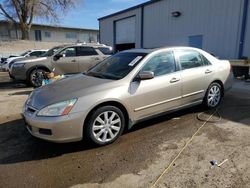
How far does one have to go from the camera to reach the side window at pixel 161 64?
170 inches

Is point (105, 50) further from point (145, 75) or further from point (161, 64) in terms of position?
point (145, 75)

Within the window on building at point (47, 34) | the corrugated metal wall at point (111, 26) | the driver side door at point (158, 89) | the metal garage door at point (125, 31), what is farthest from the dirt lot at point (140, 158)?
the window on building at point (47, 34)

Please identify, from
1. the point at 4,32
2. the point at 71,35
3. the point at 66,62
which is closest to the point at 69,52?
the point at 66,62

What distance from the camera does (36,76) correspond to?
9.31 meters

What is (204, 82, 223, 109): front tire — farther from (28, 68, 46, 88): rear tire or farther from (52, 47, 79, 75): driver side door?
(28, 68, 46, 88): rear tire

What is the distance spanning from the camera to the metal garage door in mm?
18562

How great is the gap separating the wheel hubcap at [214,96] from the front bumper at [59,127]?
3.25 meters

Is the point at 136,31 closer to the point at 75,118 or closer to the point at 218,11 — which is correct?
the point at 218,11

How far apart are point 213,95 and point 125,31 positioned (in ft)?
49.6

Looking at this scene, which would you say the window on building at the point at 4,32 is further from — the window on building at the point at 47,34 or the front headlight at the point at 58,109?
the front headlight at the point at 58,109

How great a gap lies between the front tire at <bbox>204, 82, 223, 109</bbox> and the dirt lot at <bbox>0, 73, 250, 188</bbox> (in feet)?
2.18

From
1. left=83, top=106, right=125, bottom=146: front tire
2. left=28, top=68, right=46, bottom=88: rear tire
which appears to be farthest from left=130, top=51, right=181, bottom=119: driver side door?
left=28, top=68, right=46, bottom=88: rear tire

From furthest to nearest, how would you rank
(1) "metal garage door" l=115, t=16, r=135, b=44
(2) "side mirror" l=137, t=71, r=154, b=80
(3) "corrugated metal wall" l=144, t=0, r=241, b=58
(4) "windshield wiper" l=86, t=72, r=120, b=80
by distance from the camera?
(1) "metal garage door" l=115, t=16, r=135, b=44 < (3) "corrugated metal wall" l=144, t=0, r=241, b=58 < (4) "windshield wiper" l=86, t=72, r=120, b=80 < (2) "side mirror" l=137, t=71, r=154, b=80

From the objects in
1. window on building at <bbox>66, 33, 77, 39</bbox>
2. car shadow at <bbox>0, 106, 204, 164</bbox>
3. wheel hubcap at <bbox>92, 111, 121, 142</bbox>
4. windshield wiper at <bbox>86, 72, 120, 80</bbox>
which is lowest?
car shadow at <bbox>0, 106, 204, 164</bbox>
